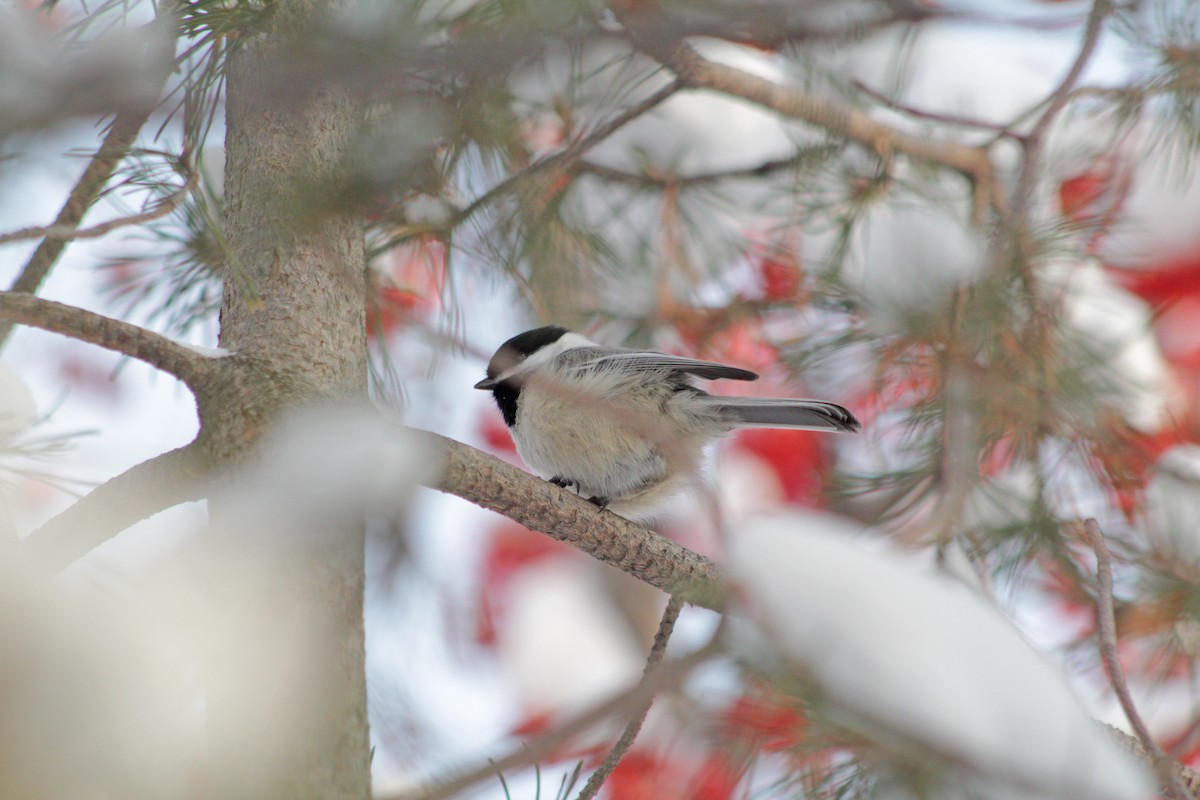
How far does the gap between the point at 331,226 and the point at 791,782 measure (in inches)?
46.0

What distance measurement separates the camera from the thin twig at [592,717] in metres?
0.86

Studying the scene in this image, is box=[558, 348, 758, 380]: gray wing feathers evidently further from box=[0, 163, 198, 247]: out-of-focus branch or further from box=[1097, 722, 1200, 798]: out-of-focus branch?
box=[0, 163, 198, 247]: out-of-focus branch

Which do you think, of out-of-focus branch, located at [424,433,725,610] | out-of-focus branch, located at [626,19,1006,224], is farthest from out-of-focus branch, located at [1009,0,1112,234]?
out-of-focus branch, located at [424,433,725,610]

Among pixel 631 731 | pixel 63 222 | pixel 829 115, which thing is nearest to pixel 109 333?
pixel 63 222

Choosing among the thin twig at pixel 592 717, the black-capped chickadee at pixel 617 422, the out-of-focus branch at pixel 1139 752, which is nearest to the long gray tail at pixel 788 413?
the black-capped chickadee at pixel 617 422

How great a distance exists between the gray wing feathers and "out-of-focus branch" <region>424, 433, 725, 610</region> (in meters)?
0.68

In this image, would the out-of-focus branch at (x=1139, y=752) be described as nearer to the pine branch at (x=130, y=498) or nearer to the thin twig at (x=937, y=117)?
the thin twig at (x=937, y=117)

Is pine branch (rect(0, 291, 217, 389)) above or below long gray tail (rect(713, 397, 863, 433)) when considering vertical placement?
below

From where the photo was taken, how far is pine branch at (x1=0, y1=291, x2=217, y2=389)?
1.26 metres

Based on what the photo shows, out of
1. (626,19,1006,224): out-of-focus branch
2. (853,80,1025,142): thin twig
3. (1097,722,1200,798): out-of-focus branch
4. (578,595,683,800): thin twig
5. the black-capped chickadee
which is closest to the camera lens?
(578,595,683,800): thin twig

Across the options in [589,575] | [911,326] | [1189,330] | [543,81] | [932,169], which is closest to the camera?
[543,81]

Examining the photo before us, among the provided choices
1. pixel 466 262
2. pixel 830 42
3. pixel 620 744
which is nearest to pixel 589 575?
pixel 466 262

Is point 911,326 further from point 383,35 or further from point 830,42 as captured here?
point 383,35

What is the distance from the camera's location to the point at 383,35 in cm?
143
